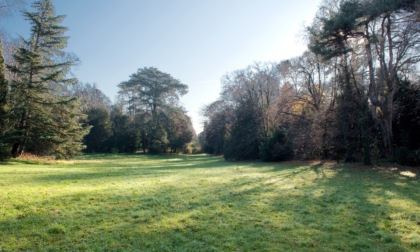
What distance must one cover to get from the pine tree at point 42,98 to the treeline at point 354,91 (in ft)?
Answer: 66.9

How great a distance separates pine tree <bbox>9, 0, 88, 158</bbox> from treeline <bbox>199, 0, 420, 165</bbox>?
20.4 meters

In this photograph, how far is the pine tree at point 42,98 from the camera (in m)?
22.7

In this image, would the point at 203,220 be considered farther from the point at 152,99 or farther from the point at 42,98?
the point at 152,99

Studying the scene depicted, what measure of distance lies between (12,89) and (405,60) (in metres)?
31.2

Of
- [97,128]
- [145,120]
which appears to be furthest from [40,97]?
[145,120]

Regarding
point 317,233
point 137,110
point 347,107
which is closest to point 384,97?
point 347,107

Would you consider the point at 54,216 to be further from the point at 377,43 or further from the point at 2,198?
the point at 377,43

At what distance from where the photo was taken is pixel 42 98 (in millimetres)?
24031

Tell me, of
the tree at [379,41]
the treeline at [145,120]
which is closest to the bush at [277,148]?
the tree at [379,41]

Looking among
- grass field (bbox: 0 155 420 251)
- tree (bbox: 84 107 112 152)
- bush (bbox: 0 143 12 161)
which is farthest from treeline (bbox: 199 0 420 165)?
tree (bbox: 84 107 112 152)

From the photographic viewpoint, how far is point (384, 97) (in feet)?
69.1

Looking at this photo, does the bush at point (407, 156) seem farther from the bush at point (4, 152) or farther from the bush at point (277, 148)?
the bush at point (4, 152)

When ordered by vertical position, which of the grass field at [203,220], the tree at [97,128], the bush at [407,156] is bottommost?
the grass field at [203,220]

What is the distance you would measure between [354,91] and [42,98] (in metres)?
26.4
